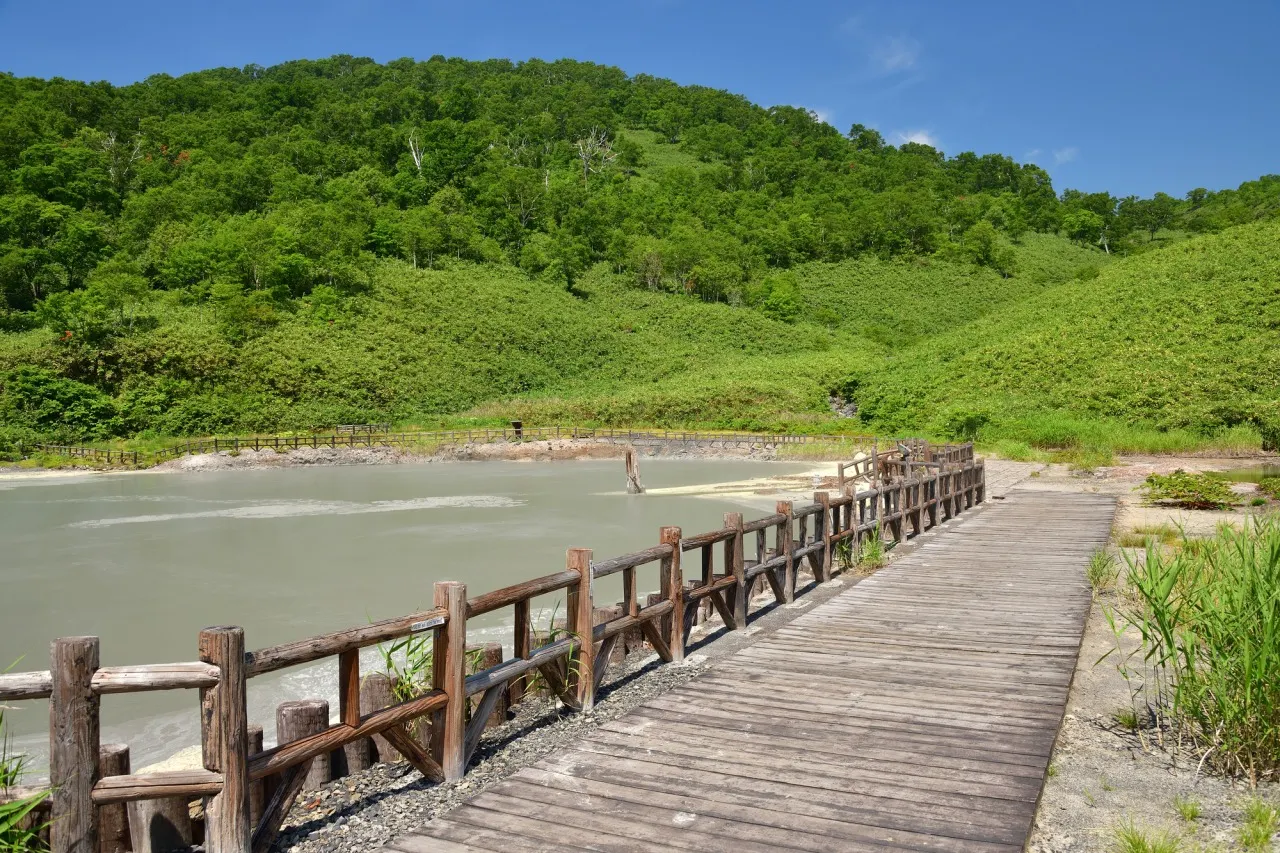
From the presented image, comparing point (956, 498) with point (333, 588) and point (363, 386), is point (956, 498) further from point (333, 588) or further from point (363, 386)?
point (363, 386)

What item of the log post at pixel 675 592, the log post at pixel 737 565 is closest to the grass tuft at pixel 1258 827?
the log post at pixel 675 592

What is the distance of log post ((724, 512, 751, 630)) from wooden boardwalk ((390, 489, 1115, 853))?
434 mm

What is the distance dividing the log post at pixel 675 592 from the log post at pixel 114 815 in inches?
153

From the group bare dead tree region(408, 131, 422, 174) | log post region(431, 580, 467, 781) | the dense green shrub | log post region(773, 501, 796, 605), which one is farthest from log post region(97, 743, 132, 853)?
bare dead tree region(408, 131, 422, 174)

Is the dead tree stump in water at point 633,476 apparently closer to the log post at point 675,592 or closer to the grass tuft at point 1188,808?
the log post at point 675,592

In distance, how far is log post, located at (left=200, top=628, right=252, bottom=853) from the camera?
3.59m

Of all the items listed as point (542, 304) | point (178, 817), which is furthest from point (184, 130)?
point (178, 817)

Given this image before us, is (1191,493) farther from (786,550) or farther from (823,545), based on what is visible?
(786,550)

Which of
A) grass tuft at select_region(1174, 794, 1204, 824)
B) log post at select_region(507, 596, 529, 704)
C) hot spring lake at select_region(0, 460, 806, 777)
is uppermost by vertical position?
log post at select_region(507, 596, 529, 704)

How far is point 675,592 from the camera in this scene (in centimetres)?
695

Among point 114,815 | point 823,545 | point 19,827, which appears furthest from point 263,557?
point 19,827

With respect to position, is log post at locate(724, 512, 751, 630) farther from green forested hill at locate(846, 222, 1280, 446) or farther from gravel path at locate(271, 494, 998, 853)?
green forested hill at locate(846, 222, 1280, 446)

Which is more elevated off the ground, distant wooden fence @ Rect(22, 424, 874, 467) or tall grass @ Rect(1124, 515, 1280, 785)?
tall grass @ Rect(1124, 515, 1280, 785)

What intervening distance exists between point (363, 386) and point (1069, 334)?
39.7 metres
